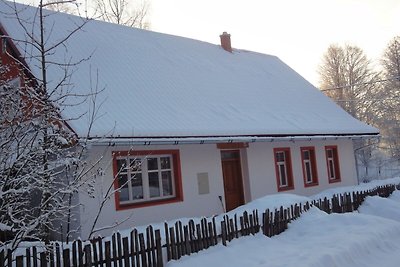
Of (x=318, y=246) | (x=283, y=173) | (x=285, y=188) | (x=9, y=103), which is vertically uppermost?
(x=9, y=103)

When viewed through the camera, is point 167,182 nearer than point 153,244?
No

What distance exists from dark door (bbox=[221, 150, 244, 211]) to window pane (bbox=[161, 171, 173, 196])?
8.34 feet

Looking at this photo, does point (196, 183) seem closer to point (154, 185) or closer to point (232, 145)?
point (154, 185)

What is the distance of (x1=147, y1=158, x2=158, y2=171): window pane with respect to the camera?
13273mm

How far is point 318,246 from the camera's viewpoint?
28.8 feet

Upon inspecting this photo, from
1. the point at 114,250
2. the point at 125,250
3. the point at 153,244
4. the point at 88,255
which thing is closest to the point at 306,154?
the point at 153,244

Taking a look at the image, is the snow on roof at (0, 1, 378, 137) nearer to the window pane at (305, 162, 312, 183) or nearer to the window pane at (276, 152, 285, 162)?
the window pane at (276, 152, 285, 162)

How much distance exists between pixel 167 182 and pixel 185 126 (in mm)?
1764

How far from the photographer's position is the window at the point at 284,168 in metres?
17.7

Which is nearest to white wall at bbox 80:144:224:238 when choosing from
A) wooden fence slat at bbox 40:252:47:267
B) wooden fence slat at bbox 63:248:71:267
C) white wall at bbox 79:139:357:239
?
white wall at bbox 79:139:357:239

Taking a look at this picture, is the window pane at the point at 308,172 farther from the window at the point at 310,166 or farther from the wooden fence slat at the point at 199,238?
the wooden fence slat at the point at 199,238

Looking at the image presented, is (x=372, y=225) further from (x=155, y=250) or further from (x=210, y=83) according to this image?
(x=210, y=83)

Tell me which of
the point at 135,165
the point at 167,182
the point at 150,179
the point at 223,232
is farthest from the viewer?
the point at 167,182

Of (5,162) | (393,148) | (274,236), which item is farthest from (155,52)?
(393,148)
